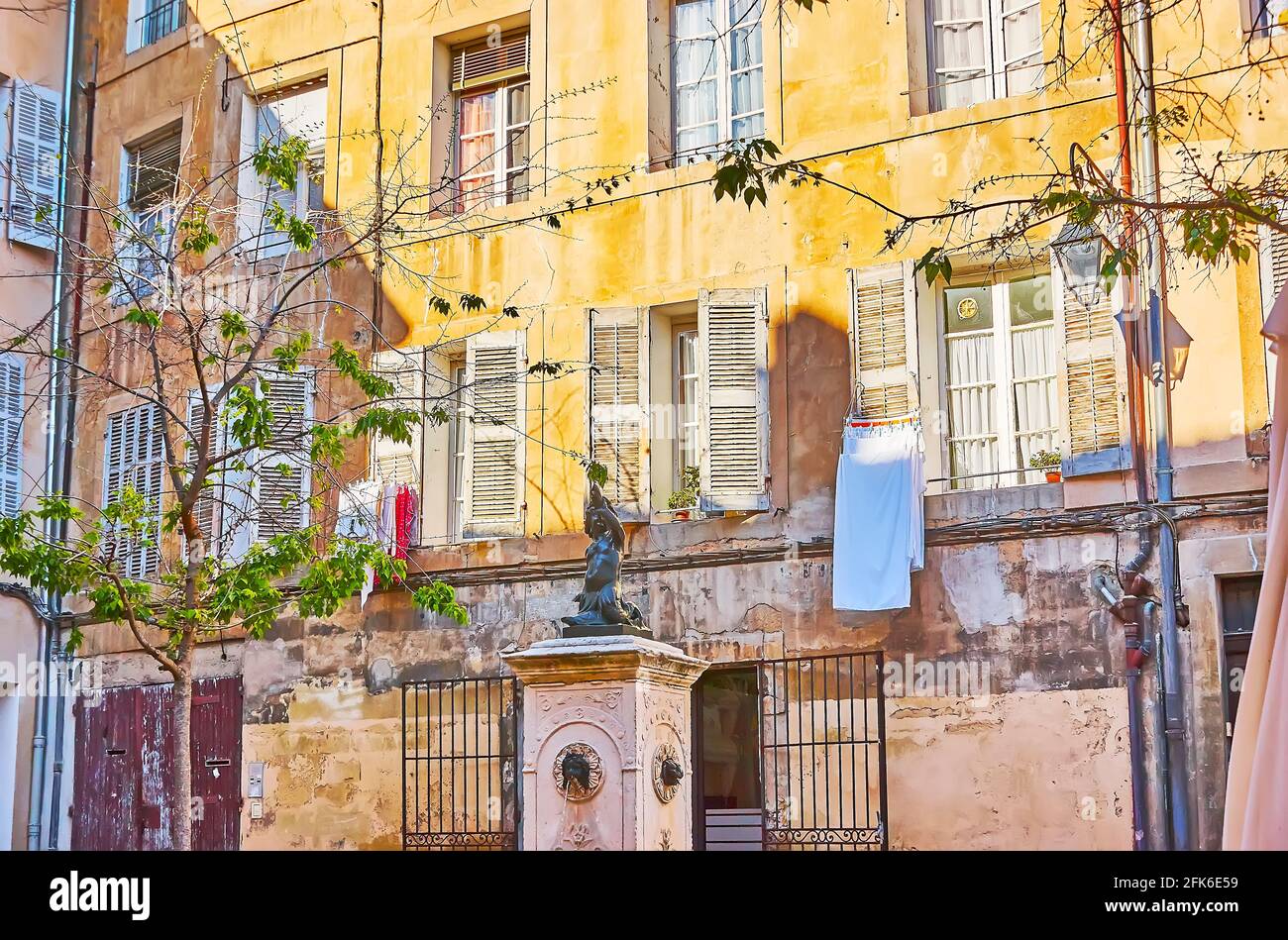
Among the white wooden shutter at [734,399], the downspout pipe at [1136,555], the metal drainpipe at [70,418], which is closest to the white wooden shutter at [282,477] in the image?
the metal drainpipe at [70,418]

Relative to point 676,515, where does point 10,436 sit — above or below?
above

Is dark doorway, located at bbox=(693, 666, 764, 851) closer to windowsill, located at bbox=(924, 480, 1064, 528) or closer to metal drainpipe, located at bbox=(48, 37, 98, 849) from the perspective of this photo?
windowsill, located at bbox=(924, 480, 1064, 528)

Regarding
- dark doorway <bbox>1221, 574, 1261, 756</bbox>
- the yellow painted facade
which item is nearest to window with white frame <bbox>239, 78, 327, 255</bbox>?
the yellow painted facade

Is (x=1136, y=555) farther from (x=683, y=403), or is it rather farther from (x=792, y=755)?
(x=683, y=403)

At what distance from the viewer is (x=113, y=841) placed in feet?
44.1

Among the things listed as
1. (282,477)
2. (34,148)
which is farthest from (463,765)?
(34,148)

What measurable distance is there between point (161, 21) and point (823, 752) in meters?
9.21

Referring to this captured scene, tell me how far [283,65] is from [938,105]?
5.71m

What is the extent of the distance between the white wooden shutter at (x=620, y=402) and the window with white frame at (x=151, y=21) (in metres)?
5.80

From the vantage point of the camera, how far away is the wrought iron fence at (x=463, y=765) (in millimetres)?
11281

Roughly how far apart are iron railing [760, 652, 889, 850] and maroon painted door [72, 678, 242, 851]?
14.6 ft

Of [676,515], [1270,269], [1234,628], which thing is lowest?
[1234,628]

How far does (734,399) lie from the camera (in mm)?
11234

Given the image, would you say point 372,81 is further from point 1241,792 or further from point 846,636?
point 1241,792
